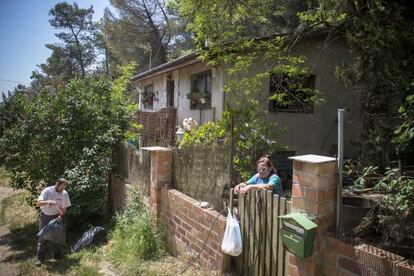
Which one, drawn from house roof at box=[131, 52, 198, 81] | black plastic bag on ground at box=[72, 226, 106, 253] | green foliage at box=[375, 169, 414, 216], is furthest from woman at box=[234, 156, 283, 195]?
house roof at box=[131, 52, 198, 81]

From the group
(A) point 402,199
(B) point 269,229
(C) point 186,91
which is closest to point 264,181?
(B) point 269,229

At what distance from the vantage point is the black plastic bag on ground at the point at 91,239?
294 inches

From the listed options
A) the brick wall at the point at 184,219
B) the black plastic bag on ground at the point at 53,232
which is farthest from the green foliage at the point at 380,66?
the black plastic bag on ground at the point at 53,232

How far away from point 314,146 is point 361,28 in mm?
4883

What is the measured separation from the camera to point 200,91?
12.2 meters

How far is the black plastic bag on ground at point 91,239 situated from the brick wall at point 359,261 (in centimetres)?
530

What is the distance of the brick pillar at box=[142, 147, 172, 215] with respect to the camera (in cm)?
670

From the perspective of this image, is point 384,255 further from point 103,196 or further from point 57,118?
point 57,118

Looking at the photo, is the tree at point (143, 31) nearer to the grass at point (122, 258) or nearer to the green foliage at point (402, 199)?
the grass at point (122, 258)

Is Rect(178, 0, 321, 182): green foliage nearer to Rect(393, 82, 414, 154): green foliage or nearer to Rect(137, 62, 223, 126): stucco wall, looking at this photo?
Rect(137, 62, 223, 126): stucco wall

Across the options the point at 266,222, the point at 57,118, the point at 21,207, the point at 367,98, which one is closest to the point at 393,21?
the point at 367,98

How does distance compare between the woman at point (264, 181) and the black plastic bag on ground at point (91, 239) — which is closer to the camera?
the woman at point (264, 181)

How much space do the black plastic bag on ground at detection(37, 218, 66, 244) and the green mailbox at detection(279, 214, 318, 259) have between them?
4930mm

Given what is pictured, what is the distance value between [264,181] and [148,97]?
540 inches
